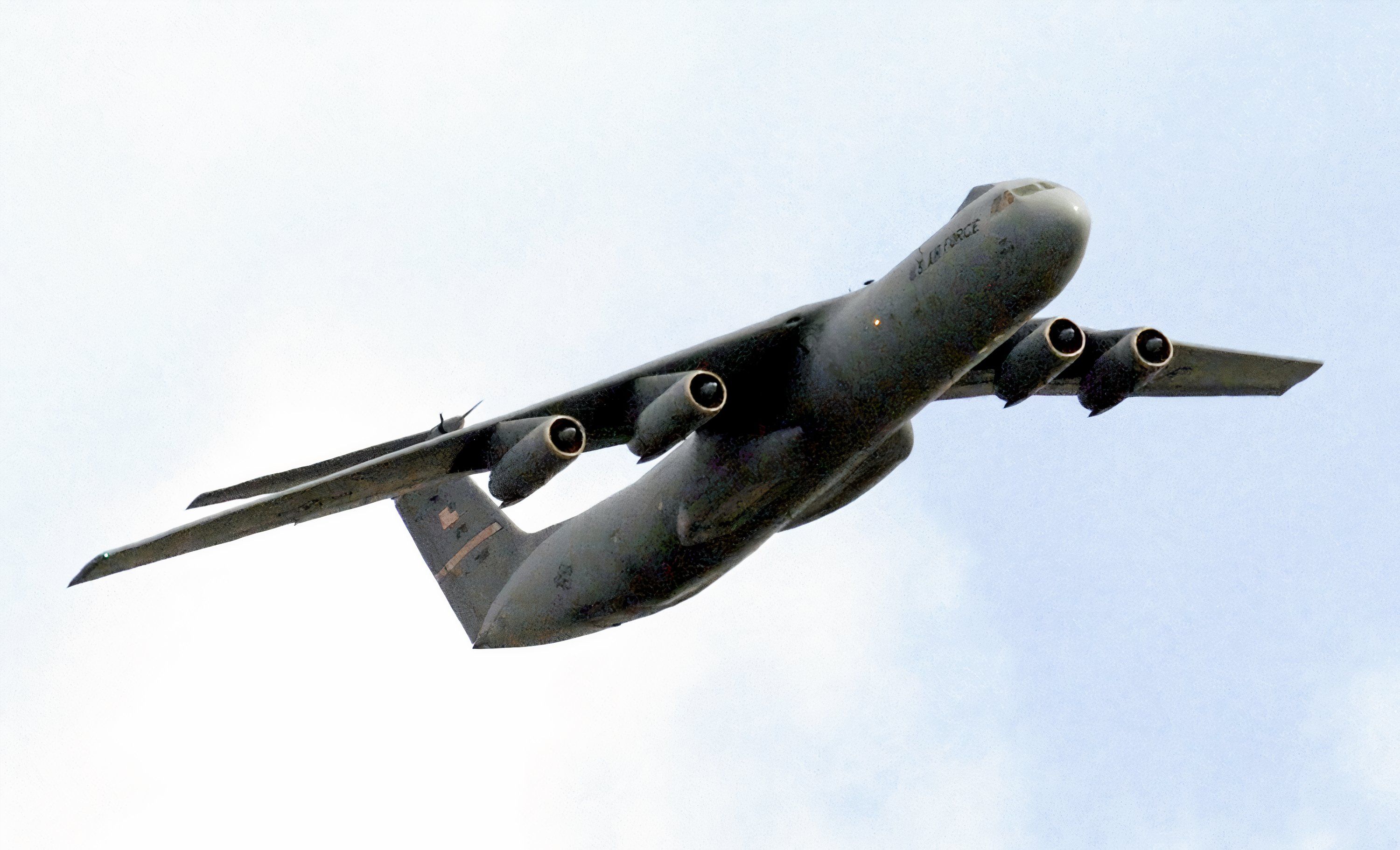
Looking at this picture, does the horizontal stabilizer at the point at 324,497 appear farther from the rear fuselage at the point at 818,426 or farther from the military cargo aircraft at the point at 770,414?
the rear fuselage at the point at 818,426

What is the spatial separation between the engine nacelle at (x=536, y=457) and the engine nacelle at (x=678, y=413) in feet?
2.56

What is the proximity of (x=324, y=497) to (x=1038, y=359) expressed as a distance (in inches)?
370

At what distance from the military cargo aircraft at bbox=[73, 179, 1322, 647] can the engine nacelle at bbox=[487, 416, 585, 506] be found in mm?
26

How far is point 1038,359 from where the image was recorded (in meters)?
23.3

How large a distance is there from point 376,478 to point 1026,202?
8.72 m

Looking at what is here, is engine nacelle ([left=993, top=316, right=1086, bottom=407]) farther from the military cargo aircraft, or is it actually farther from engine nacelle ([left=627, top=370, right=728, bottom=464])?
engine nacelle ([left=627, top=370, right=728, bottom=464])

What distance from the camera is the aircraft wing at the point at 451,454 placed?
2197cm

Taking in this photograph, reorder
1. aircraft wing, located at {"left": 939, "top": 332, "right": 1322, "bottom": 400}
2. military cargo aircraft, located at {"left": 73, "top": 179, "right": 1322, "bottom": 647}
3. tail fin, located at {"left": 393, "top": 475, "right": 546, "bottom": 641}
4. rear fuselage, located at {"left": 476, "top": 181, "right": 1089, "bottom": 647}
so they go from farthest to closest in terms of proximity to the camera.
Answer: tail fin, located at {"left": 393, "top": 475, "right": 546, "bottom": 641}, aircraft wing, located at {"left": 939, "top": 332, "right": 1322, "bottom": 400}, military cargo aircraft, located at {"left": 73, "top": 179, "right": 1322, "bottom": 647}, rear fuselage, located at {"left": 476, "top": 181, "right": 1089, "bottom": 647}

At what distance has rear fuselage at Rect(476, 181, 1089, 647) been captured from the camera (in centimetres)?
2078

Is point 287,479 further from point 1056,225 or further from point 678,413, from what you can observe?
point 1056,225

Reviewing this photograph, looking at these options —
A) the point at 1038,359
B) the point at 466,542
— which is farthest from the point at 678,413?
the point at 466,542

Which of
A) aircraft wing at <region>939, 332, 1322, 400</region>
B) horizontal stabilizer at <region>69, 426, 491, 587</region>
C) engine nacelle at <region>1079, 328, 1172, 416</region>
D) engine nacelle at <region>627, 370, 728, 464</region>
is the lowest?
aircraft wing at <region>939, 332, 1322, 400</region>

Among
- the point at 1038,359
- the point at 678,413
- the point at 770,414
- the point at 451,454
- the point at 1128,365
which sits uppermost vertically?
the point at 451,454

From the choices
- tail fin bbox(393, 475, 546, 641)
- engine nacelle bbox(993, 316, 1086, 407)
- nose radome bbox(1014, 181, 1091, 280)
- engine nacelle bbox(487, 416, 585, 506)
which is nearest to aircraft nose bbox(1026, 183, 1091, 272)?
nose radome bbox(1014, 181, 1091, 280)
